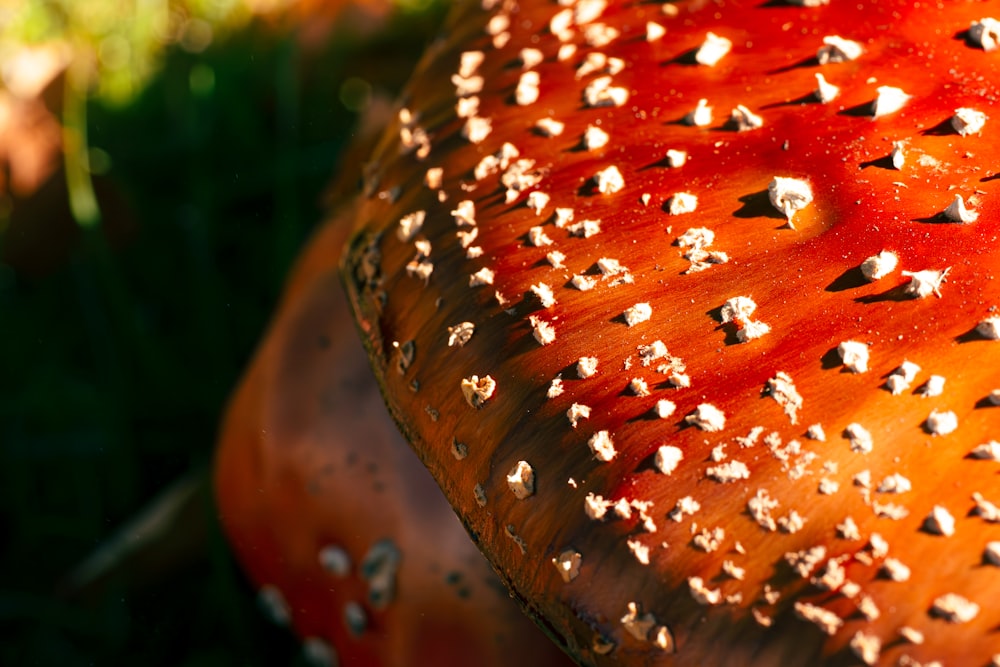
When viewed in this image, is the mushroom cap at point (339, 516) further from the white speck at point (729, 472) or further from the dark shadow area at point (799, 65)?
the dark shadow area at point (799, 65)

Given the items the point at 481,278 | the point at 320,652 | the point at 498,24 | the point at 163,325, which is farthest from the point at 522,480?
the point at 163,325

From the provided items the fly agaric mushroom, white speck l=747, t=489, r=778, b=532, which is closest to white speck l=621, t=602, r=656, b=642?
the fly agaric mushroom

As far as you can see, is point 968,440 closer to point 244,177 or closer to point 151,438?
point 151,438

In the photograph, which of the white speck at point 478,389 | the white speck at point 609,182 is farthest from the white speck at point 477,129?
the white speck at point 478,389

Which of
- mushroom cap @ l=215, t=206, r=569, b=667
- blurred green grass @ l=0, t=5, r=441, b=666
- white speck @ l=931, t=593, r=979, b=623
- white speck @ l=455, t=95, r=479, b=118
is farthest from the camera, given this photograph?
blurred green grass @ l=0, t=5, r=441, b=666

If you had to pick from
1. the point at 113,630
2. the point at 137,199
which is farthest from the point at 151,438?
the point at 137,199

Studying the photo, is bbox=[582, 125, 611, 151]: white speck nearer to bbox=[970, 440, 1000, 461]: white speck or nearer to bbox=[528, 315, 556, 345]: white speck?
bbox=[528, 315, 556, 345]: white speck

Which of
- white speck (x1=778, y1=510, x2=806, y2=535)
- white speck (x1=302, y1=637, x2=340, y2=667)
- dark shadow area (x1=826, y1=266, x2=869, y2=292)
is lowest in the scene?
white speck (x1=302, y1=637, x2=340, y2=667)
